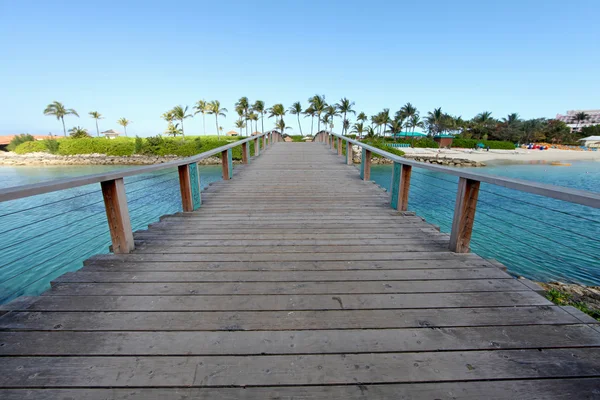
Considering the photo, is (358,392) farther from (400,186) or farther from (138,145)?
(138,145)

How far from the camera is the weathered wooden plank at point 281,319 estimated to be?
5.36 feet

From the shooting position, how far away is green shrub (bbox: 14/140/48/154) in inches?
1587

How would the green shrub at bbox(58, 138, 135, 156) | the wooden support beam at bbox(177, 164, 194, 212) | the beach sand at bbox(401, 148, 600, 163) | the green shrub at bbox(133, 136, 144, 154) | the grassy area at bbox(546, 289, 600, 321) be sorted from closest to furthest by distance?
the wooden support beam at bbox(177, 164, 194, 212)
the grassy area at bbox(546, 289, 600, 321)
the green shrub at bbox(133, 136, 144, 154)
the green shrub at bbox(58, 138, 135, 156)
the beach sand at bbox(401, 148, 600, 163)

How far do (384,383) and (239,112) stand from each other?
51605 millimetres

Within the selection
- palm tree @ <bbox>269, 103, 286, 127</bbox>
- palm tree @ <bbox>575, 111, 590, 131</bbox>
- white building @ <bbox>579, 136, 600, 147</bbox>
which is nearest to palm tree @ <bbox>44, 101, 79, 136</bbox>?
palm tree @ <bbox>269, 103, 286, 127</bbox>

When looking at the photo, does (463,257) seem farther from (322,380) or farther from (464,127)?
(464,127)

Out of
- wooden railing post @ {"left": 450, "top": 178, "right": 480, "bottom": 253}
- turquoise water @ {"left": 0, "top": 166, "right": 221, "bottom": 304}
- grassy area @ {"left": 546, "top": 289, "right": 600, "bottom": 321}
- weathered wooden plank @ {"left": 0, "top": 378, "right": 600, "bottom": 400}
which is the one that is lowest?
turquoise water @ {"left": 0, "top": 166, "right": 221, "bottom": 304}

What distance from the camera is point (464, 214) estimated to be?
2586mm

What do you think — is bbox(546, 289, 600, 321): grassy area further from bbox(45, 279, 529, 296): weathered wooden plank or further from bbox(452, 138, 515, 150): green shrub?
bbox(452, 138, 515, 150): green shrub

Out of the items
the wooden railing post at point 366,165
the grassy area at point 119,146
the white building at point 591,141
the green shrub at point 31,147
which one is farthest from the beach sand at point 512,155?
the green shrub at point 31,147

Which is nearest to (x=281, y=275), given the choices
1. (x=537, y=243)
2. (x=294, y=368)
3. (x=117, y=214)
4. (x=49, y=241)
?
(x=294, y=368)

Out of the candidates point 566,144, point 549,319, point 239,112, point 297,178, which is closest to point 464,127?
point 566,144

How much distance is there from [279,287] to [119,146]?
1862 inches

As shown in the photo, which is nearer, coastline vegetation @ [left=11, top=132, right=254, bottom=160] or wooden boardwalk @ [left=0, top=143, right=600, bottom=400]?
wooden boardwalk @ [left=0, top=143, right=600, bottom=400]
